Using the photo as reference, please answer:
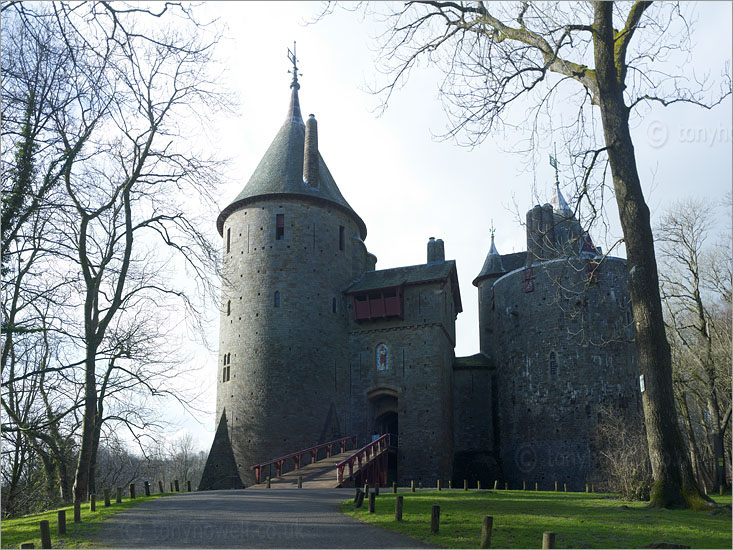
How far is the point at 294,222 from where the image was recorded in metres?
34.5

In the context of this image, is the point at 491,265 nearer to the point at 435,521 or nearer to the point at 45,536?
the point at 435,521

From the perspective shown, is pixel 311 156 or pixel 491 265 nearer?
pixel 311 156

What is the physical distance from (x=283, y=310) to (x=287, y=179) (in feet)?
22.9

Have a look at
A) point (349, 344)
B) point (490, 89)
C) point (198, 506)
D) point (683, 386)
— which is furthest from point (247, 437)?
point (490, 89)

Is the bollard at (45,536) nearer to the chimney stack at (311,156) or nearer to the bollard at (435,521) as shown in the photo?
the bollard at (435,521)

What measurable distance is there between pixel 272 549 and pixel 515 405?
27.1 m

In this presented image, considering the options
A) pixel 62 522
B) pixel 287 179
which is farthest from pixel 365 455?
pixel 62 522

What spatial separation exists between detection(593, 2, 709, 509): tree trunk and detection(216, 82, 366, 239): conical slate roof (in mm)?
21564

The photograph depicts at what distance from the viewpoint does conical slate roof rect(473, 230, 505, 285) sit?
43.5m

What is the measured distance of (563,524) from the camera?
1208 cm

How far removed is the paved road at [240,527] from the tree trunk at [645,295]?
545 centimetres

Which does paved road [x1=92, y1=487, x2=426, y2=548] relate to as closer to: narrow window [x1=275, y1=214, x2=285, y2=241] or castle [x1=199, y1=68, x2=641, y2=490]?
castle [x1=199, y1=68, x2=641, y2=490]

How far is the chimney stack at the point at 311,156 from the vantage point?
3559cm

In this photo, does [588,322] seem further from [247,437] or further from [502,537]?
[502,537]
